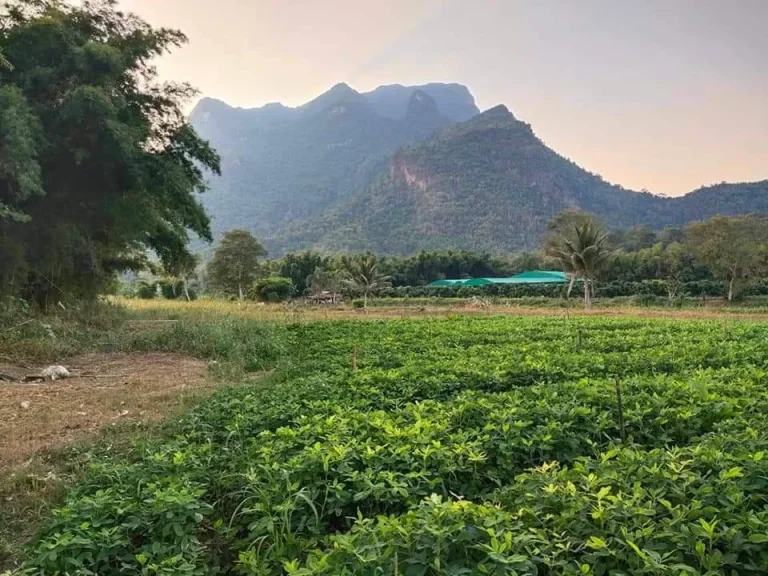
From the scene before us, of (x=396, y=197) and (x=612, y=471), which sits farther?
(x=396, y=197)

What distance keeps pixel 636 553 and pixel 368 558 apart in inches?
40.1

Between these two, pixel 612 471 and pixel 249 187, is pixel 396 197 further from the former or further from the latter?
pixel 612 471

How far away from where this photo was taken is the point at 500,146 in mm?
112562

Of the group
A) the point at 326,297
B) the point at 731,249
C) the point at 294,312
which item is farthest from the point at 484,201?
the point at 294,312

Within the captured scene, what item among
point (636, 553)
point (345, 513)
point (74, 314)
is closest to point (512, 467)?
point (345, 513)

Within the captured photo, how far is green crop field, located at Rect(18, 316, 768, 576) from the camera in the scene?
202 cm

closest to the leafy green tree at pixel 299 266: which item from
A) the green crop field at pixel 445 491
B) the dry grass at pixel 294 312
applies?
the dry grass at pixel 294 312

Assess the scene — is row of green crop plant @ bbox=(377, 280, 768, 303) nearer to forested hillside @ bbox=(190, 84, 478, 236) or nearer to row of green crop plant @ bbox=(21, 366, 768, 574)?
row of green crop plant @ bbox=(21, 366, 768, 574)

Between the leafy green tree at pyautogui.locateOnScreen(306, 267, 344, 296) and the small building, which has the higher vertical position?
the leafy green tree at pyautogui.locateOnScreen(306, 267, 344, 296)

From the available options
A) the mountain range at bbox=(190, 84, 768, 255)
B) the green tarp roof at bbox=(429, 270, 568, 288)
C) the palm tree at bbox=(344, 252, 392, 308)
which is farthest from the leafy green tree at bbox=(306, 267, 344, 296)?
the mountain range at bbox=(190, 84, 768, 255)

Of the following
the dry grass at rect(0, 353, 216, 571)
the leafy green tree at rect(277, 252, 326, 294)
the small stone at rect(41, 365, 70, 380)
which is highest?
the leafy green tree at rect(277, 252, 326, 294)

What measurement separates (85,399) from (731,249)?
4183 centimetres

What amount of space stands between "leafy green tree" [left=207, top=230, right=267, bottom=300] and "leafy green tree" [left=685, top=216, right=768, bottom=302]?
37.8m

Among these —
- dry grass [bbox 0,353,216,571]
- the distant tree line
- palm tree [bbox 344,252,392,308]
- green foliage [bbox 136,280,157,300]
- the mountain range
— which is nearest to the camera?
dry grass [bbox 0,353,216,571]
